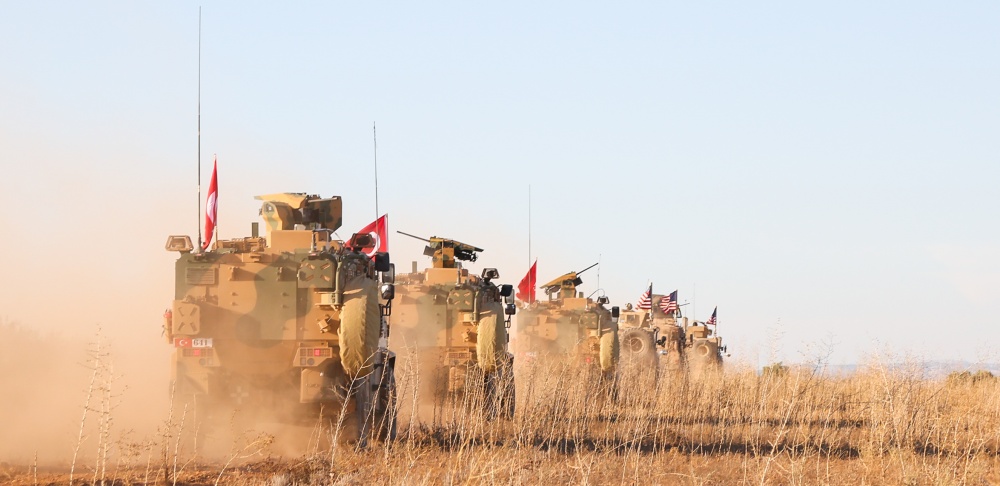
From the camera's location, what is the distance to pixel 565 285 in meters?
36.8

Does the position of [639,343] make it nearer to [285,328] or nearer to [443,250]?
[443,250]

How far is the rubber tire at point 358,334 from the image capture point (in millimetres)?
16203

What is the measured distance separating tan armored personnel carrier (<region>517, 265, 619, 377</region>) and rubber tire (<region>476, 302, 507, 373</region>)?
32.9ft

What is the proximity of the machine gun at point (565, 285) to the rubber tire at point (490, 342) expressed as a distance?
12.3 metres

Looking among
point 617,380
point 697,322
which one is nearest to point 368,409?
point 617,380

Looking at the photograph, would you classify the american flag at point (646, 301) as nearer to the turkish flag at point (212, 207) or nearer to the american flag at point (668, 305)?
the american flag at point (668, 305)

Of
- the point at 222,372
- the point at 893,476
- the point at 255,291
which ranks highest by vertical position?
the point at 255,291

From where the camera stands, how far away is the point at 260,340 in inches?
659

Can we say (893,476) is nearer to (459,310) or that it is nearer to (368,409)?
(368,409)

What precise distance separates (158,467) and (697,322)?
48413 millimetres

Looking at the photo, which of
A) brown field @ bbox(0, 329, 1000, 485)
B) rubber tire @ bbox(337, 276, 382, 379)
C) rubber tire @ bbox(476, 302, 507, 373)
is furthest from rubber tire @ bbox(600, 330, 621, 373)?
rubber tire @ bbox(337, 276, 382, 379)

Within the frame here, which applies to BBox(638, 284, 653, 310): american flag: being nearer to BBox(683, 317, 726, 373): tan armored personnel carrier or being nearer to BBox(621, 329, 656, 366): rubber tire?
BBox(621, 329, 656, 366): rubber tire

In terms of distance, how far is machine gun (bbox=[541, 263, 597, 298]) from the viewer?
36469 mm

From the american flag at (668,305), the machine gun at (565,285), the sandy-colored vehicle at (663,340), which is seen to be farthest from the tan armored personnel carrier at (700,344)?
the machine gun at (565,285)
